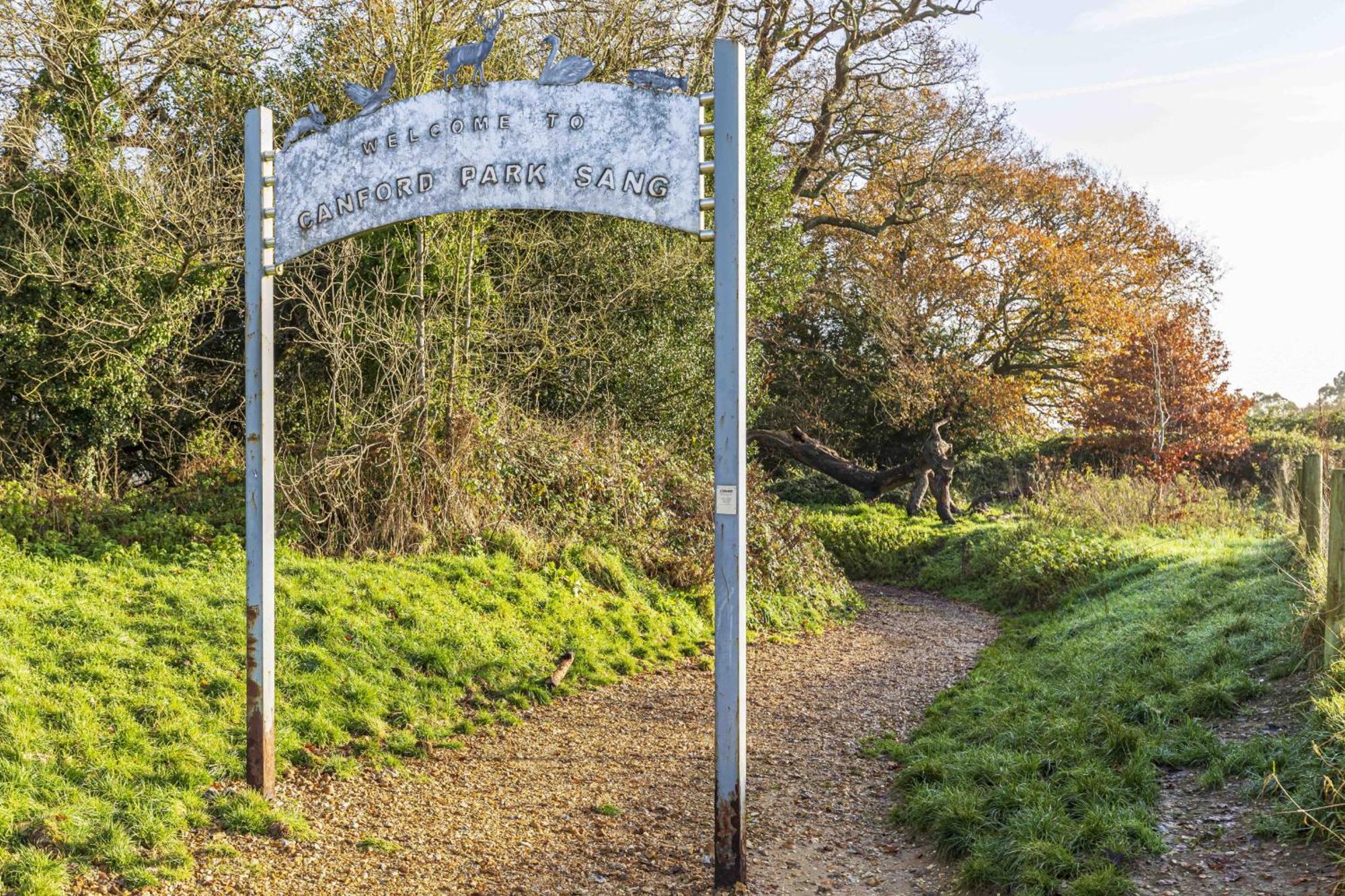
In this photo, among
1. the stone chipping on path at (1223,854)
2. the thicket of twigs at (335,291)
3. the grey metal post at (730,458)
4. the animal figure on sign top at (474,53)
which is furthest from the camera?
the thicket of twigs at (335,291)

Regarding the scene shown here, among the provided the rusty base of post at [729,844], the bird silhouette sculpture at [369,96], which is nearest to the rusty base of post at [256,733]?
the rusty base of post at [729,844]

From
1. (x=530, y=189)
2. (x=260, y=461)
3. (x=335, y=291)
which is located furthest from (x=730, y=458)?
(x=335, y=291)

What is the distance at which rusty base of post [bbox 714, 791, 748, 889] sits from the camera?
458cm

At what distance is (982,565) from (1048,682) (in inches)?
298

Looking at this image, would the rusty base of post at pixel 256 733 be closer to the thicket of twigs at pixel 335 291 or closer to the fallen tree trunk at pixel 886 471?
the thicket of twigs at pixel 335 291

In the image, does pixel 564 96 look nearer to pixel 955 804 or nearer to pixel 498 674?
pixel 955 804

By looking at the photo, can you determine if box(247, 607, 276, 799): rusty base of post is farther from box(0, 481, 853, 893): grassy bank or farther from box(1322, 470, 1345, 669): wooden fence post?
box(1322, 470, 1345, 669): wooden fence post

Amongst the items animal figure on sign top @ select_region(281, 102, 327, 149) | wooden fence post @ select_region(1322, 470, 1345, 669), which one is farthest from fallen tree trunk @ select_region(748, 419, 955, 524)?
animal figure on sign top @ select_region(281, 102, 327, 149)

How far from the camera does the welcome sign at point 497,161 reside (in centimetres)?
465

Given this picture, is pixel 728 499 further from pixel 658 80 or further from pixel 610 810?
pixel 610 810

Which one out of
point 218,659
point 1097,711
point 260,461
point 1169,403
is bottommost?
point 1097,711

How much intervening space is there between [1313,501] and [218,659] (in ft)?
28.0

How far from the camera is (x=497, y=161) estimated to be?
493 centimetres

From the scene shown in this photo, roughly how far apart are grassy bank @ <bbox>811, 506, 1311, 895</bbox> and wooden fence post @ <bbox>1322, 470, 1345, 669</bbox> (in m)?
0.57
